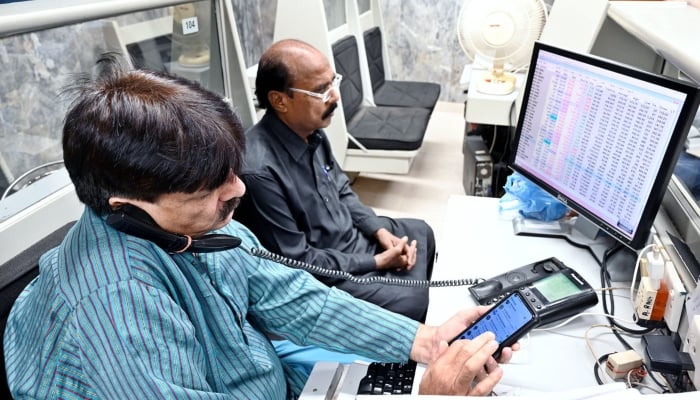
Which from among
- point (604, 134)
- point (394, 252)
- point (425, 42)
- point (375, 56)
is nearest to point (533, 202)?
point (604, 134)

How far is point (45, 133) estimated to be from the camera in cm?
115

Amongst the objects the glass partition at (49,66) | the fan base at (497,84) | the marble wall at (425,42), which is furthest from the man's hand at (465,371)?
the marble wall at (425,42)

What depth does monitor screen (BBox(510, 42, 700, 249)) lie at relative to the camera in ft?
2.97

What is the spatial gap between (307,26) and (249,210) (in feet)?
4.67

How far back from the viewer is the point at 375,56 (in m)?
3.59

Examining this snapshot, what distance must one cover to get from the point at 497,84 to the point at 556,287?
132 centimetres

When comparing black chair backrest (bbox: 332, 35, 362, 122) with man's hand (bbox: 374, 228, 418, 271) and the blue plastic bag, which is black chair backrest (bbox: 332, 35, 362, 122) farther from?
the blue plastic bag

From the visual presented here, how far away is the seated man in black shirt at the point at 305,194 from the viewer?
1.39 metres

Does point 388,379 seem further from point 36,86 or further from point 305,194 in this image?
point 36,86

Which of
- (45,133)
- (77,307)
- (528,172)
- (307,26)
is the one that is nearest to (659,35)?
(528,172)

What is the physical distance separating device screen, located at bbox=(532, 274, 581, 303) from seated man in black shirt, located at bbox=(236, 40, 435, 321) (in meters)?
0.52

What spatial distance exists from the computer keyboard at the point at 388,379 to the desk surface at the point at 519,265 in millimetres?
142

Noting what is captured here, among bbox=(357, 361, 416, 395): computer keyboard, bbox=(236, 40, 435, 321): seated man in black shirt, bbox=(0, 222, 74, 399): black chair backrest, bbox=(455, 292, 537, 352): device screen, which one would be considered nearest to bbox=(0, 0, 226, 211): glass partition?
bbox=(0, 222, 74, 399): black chair backrest

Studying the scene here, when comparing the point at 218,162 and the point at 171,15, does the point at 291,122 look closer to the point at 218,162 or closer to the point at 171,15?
the point at 171,15
